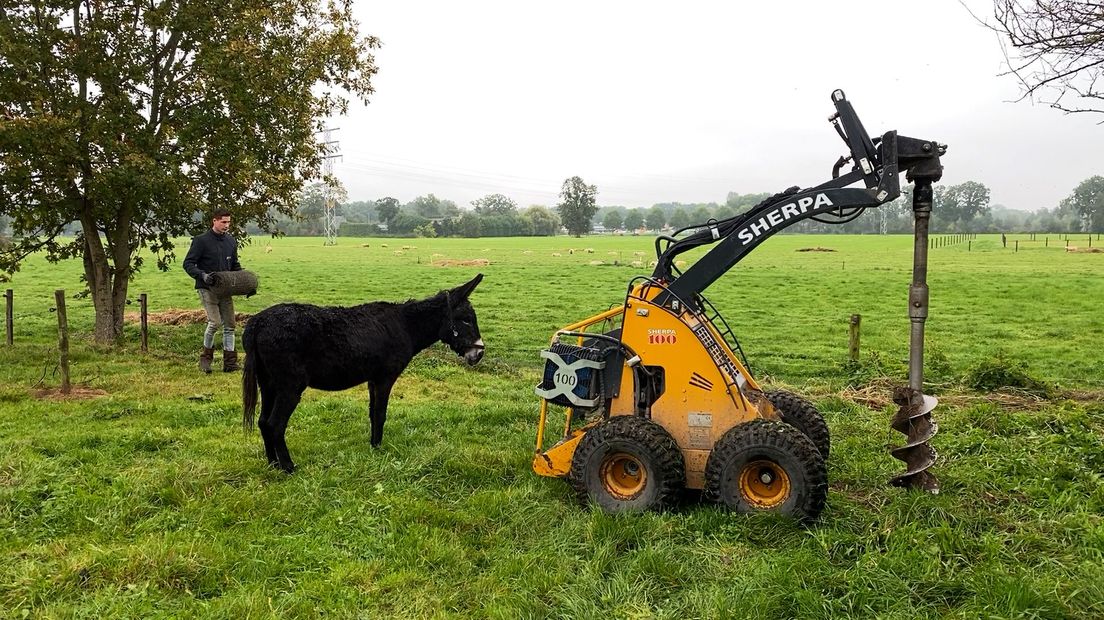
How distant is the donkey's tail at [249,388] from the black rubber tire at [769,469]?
159 inches

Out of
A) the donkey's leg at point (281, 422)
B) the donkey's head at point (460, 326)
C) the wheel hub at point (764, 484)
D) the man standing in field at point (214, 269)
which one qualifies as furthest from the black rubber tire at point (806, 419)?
the man standing in field at point (214, 269)

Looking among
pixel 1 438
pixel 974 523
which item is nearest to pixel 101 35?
pixel 1 438

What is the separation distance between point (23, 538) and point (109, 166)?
7.98 meters

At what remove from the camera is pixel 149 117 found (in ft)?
37.7

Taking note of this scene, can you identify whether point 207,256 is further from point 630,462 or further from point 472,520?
point 630,462

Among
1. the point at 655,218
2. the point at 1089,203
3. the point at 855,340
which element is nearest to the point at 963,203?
the point at 1089,203

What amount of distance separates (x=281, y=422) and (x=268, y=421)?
0.40ft

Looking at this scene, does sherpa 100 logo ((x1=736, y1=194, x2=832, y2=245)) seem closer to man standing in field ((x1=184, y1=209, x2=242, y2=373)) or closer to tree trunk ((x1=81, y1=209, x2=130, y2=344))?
man standing in field ((x1=184, y1=209, x2=242, y2=373))

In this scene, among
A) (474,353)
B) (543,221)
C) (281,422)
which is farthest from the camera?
(543,221)

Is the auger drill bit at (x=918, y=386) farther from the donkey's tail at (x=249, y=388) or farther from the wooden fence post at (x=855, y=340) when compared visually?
the wooden fence post at (x=855, y=340)

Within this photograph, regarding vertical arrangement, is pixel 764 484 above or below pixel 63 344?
below

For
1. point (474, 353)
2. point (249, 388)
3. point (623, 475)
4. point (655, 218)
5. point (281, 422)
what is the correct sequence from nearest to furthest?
point (623, 475), point (281, 422), point (249, 388), point (474, 353), point (655, 218)

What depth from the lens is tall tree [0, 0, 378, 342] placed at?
33.2 feet

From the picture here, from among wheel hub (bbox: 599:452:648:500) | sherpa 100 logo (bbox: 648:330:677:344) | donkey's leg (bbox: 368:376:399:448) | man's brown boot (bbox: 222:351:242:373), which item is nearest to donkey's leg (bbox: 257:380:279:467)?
donkey's leg (bbox: 368:376:399:448)
